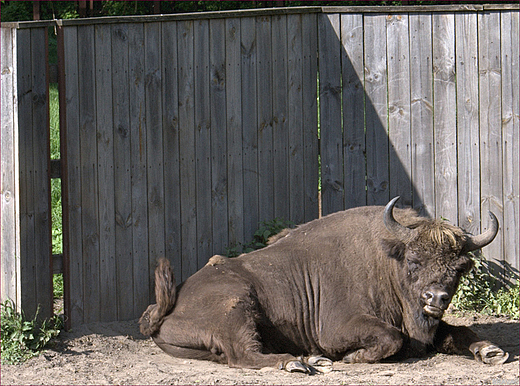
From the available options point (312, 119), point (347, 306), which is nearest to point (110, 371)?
point (347, 306)

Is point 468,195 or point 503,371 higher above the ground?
point 468,195

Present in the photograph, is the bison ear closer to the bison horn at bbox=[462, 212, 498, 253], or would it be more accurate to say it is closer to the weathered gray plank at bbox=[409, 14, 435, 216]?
the bison horn at bbox=[462, 212, 498, 253]

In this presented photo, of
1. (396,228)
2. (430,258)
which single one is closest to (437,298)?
(430,258)

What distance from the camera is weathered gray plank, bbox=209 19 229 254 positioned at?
7113 millimetres

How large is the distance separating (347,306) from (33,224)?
2.83 meters

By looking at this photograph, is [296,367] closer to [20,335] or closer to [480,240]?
[480,240]

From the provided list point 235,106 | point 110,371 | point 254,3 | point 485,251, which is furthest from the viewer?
point 254,3

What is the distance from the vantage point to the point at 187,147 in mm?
6988

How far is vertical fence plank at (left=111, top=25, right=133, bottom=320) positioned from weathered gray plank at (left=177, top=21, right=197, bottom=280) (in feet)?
1.74

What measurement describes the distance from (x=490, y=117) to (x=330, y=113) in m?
1.74

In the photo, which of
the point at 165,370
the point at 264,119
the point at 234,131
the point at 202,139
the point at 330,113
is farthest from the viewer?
the point at 330,113

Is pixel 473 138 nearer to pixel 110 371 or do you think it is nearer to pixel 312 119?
pixel 312 119

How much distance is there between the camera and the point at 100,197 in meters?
6.61

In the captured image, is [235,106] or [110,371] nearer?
[110,371]
